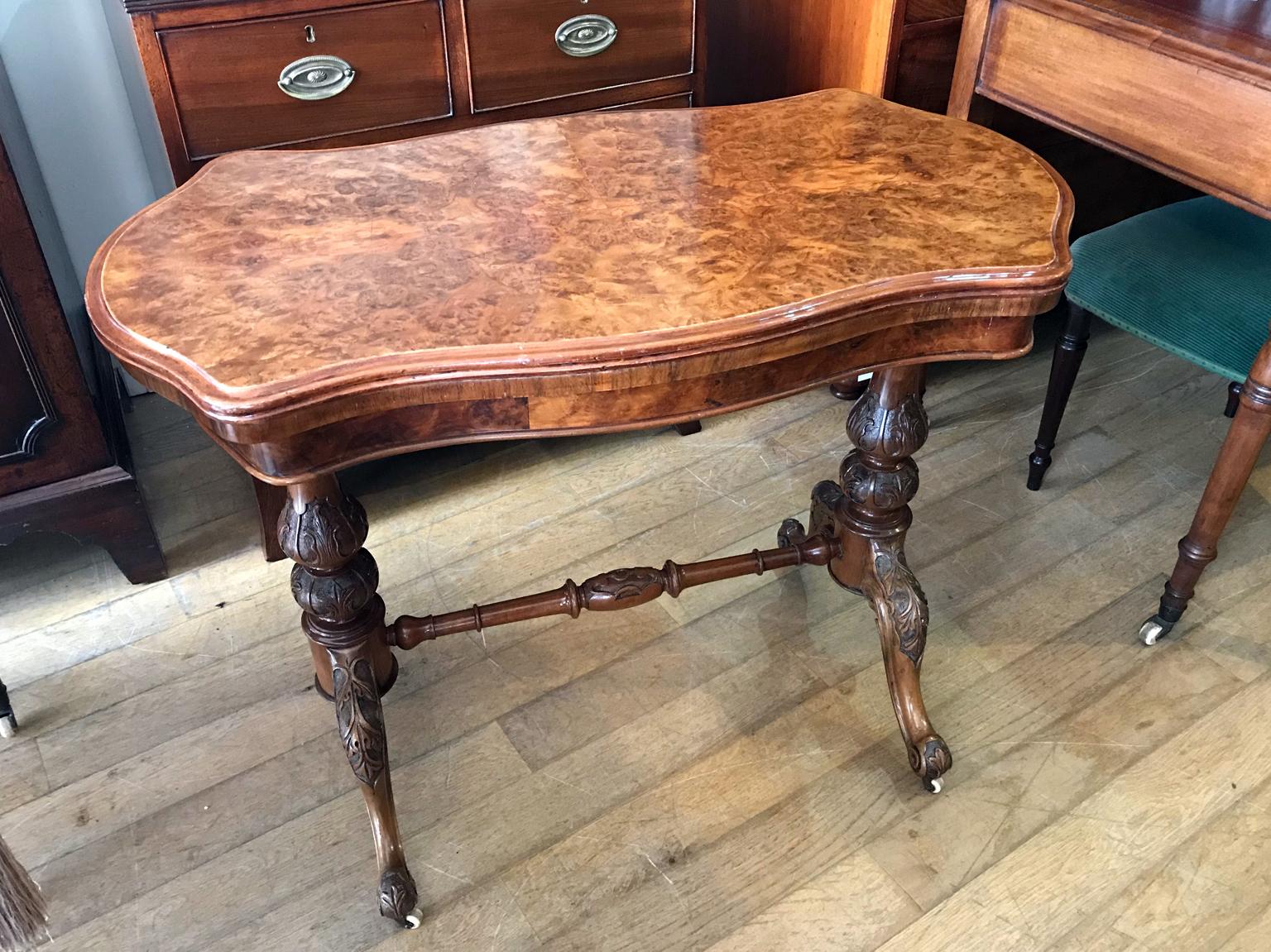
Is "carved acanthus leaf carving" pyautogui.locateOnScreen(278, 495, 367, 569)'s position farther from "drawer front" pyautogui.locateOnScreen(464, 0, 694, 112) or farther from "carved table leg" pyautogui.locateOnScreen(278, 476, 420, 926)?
"drawer front" pyautogui.locateOnScreen(464, 0, 694, 112)

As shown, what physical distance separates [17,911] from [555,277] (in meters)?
0.83

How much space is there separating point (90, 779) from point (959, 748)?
122 centimetres

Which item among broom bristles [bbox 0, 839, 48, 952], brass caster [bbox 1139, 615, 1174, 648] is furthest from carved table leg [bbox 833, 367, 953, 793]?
broom bristles [bbox 0, 839, 48, 952]

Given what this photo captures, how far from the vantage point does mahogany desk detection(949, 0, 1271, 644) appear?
134 centimetres

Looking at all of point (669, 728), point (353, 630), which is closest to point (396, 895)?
point (353, 630)

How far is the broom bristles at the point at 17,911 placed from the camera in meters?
1.05

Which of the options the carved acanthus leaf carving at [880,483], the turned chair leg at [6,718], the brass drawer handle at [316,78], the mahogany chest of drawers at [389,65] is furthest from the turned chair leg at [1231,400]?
the turned chair leg at [6,718]

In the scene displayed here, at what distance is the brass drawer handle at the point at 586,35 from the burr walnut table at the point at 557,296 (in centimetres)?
36

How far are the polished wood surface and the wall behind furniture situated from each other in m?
1.37

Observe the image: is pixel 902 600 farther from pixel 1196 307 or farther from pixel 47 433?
pixel 47 433

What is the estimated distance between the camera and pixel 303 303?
1005 mm

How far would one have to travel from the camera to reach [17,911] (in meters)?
1.06

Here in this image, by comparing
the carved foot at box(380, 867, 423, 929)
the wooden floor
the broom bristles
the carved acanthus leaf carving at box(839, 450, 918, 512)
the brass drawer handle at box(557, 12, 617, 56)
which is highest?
the brass drawer handle at box(557, 12, 617, 56)

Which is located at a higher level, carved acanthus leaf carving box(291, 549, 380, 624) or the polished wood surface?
the polished wood surface
